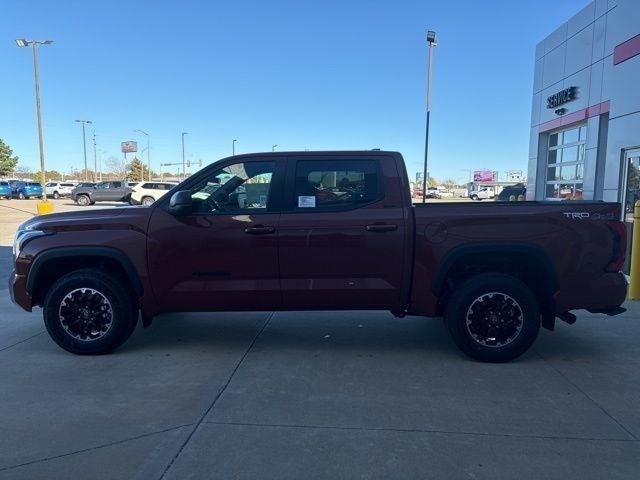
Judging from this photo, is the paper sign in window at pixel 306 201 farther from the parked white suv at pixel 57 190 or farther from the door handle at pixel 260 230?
the parked white suv at pixel 57 190

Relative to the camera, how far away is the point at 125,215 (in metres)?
4.90

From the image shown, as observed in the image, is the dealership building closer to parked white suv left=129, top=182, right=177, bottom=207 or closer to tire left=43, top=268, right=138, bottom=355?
tire left=43, top=268, right=138, bottom=355

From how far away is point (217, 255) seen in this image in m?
4.78

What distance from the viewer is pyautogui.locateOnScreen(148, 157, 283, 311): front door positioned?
4.77 metres

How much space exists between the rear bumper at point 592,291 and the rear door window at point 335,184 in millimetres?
1938

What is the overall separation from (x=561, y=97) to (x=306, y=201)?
1588cm

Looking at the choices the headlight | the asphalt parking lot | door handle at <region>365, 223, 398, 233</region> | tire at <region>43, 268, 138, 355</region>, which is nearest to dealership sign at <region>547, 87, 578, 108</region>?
the asphalt parking lot

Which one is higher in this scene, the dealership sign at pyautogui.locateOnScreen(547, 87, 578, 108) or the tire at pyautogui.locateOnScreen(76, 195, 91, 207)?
the dealership sign at pyautogui.locateOnScreen(547, 87, 578, 108)

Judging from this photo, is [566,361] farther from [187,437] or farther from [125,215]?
[125,215]

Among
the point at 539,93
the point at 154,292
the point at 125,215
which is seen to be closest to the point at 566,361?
the point at 154,292

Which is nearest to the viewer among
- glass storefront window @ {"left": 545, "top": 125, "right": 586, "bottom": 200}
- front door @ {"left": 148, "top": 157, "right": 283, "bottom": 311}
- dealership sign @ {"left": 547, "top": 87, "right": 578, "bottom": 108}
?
front door @ {"left": 148, "top": 157, "right": 283, "bottom": 311}

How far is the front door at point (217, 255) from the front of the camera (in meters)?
4.77

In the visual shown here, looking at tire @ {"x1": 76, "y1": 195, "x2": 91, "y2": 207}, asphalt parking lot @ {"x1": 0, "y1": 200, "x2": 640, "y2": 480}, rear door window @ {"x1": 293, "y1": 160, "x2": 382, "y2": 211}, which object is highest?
rear door window @ {"x1": 293, "y1": 160, "x2": 382, "y2": 211}

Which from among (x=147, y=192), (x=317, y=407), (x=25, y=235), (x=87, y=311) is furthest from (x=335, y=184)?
(x=147, y=192)
